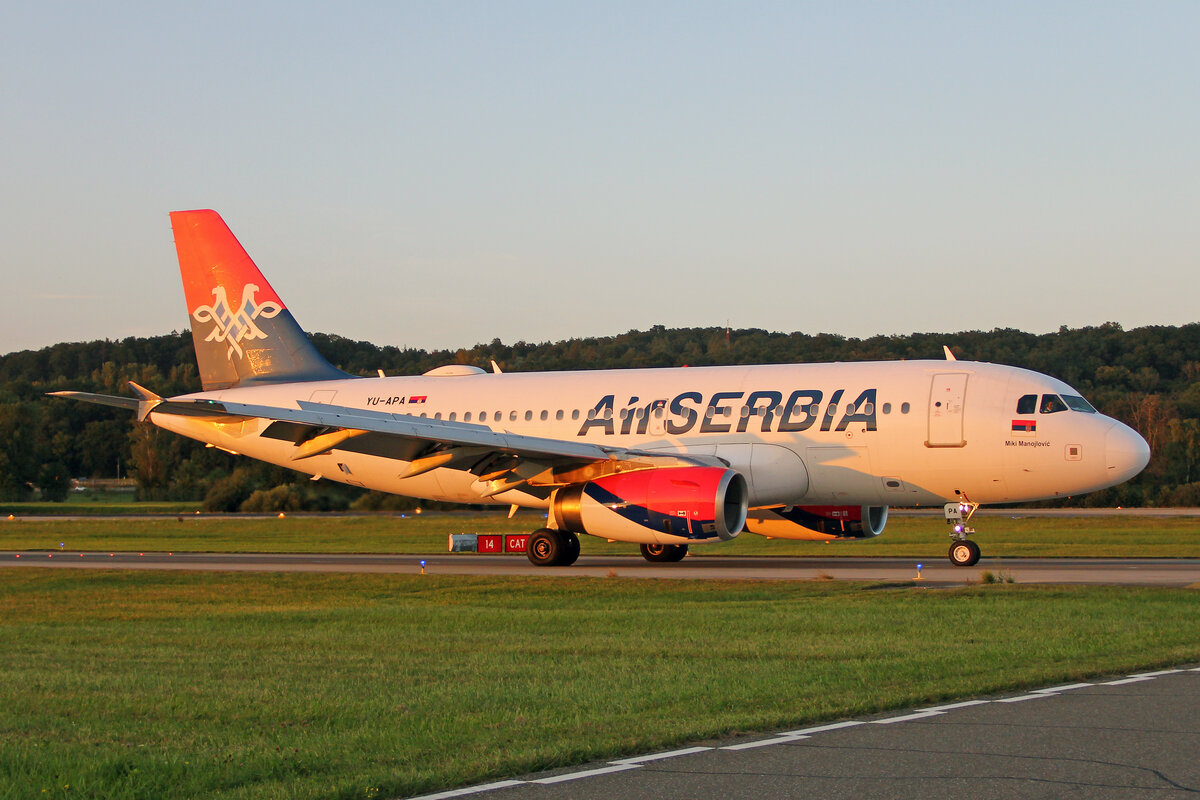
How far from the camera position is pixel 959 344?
9450 centimetres

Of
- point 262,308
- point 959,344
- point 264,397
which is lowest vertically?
point 264,397

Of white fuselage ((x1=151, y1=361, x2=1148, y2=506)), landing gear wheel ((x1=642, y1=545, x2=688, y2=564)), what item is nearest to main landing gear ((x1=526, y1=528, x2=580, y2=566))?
white fuselage ((x1=151, y1=361, x2=1148, y2=506))

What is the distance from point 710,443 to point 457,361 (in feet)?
152

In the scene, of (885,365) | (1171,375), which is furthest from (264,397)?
(1171,375)

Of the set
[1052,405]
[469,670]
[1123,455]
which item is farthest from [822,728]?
[1052,405]

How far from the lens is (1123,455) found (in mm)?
24391

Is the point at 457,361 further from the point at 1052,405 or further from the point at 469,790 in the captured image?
the point at 469,790

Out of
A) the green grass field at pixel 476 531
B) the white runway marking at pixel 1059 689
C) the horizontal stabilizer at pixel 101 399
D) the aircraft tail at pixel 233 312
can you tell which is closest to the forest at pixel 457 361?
the green grass field at pixel 476 531

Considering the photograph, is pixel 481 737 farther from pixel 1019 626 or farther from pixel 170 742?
pixel 1019 626

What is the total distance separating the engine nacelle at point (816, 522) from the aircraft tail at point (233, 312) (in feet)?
40.1

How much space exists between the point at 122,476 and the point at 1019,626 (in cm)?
6846

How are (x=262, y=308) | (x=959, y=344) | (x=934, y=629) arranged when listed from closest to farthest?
(x=934, y=629) < (x=262, y=308) < (x=959, y=344)

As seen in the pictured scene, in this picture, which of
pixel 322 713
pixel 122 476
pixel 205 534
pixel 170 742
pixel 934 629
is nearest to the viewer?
pixel 170 742

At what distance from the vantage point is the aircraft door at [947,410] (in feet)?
82.7
